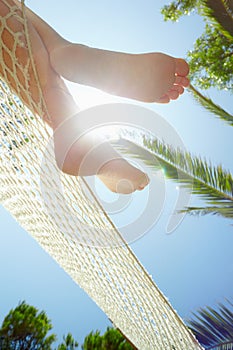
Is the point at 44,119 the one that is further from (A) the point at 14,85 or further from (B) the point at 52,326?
(B) the point at 52,326

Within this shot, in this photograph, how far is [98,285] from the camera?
1.73 meters

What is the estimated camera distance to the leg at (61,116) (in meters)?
1.11

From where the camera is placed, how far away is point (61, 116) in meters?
1.16

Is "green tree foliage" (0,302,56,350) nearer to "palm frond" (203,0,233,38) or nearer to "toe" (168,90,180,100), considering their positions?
"palm frond" (203,0,233,38)

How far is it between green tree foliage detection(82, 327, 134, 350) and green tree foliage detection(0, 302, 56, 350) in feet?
1.63

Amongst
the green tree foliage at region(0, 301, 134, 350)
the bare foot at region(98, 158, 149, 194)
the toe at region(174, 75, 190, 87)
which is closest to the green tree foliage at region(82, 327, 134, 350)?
the green tree foliage at region(0, 301, 134, 350)

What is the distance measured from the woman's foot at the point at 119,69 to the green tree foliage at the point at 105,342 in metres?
3.83

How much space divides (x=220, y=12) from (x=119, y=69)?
1.44 meters

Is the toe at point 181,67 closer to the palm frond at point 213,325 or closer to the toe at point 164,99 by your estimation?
the toe at point 164,99

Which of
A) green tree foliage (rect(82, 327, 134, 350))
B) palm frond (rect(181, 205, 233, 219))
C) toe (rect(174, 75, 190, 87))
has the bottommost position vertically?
green tree foliage (rect(82, 327, 134, 350))

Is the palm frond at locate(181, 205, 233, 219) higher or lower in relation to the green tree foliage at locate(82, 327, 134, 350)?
higher

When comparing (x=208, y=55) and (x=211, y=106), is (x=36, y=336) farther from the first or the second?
(x=208, y=55)

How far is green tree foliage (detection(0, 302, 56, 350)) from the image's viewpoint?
178 inches

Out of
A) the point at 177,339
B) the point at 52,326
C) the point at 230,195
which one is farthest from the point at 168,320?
the point at 52,326
